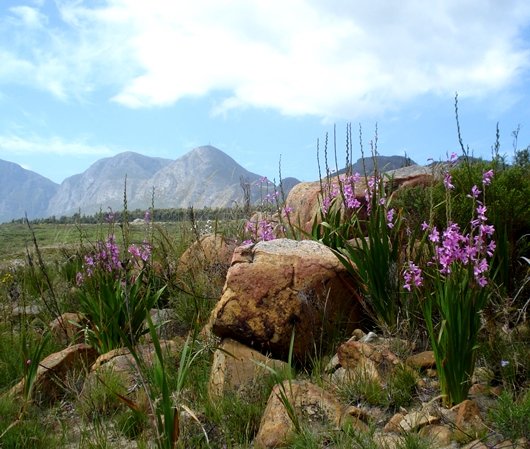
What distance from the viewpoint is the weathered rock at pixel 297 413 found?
3.62 metres

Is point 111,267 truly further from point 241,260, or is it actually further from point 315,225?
point 315,225

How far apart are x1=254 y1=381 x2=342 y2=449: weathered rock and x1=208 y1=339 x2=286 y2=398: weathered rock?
40 centimetres

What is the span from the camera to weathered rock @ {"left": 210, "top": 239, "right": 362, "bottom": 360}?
4.94 m

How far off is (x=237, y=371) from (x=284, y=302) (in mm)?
812

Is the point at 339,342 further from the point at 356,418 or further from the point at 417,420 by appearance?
the point at 417,420

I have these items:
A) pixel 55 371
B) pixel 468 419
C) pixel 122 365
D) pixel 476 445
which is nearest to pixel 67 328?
pixel 55 371

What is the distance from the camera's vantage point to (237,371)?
14.7 ft

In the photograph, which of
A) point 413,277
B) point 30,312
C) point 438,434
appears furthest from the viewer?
point 30,312

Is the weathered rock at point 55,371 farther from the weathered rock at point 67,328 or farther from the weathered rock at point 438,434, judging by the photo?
the weathered rock at point 438,434

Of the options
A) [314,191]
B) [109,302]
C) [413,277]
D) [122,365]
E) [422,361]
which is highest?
[314,191]

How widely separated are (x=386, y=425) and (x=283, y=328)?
4.71ft

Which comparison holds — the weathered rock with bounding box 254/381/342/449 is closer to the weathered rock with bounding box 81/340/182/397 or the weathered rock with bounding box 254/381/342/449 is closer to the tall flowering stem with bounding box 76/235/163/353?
the weathered rock with bounding box 81/340/182/397

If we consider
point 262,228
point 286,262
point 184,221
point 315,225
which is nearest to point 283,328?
point 286,262

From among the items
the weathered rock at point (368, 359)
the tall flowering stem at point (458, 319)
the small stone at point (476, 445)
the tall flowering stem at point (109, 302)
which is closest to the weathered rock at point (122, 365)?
the tall flowering stem at point (109, 302)
